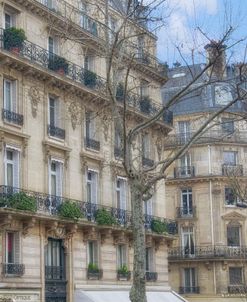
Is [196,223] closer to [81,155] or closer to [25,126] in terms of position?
[81,155]

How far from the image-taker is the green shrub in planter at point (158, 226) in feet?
137

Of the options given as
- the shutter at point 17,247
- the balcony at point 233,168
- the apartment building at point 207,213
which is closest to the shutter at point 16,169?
the shutter at point 17,247

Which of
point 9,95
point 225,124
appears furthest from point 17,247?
point 225,124

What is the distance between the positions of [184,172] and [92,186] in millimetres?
22278

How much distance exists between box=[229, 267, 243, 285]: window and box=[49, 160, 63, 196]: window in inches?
985

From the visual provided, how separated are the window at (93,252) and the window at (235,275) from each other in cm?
2185

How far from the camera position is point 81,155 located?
36.3 m

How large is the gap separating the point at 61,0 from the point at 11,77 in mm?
5672

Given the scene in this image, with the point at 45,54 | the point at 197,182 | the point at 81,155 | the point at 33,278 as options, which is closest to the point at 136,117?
the point at 81,155

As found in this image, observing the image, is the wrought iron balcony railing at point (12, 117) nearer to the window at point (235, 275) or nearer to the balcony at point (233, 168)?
the balcony at point (233, 168)

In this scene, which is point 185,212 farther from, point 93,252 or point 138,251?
point 138,251

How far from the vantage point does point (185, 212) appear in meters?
58.7

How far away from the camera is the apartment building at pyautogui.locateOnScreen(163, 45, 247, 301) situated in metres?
56.5

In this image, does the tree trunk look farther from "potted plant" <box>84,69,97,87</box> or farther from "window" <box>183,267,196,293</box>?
"window" <box>183,267,196,293</box>
